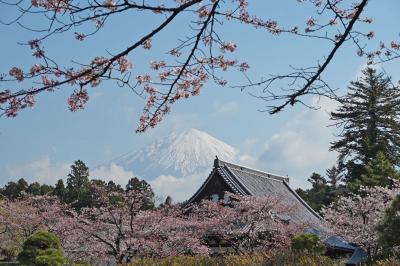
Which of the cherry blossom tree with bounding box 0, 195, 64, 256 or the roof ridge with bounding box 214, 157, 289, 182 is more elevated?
the roof ridge with bounding box 214, 157, 289, 182

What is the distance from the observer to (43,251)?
17.5m

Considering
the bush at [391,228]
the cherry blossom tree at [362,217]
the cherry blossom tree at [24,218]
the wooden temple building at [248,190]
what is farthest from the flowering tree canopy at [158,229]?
the bush at [391,228]

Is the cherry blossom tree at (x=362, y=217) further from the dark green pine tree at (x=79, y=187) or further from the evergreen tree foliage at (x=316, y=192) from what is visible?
the dark green pine tree at (x=79, y=187)

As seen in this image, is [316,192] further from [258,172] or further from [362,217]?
[362,217]

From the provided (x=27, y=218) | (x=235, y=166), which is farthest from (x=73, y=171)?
(x=235, y=166)

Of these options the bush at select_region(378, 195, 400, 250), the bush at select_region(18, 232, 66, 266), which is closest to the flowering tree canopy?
the bush at select_region(18, 232, 66, 266)

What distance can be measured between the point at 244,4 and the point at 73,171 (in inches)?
1604

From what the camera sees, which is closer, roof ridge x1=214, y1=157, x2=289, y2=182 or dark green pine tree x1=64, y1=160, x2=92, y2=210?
roof ridge x1=214, y1=157, x2=289, y2=182

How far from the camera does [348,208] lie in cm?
1908

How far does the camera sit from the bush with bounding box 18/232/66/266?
55.4 ft

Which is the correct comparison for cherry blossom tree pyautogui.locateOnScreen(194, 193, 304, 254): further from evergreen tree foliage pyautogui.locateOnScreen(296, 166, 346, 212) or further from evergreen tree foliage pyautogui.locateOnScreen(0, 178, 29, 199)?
evergreen tree foliage pyautogui.locateOnScreen(0, 178, 29, 199)

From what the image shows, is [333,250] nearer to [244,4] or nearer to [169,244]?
[169,244]

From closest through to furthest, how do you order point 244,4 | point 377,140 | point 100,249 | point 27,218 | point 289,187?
point 244,4 < point 100,249 < point 27,218 < point 289,187 < point 377,140

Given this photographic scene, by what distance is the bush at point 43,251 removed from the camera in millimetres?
16875
